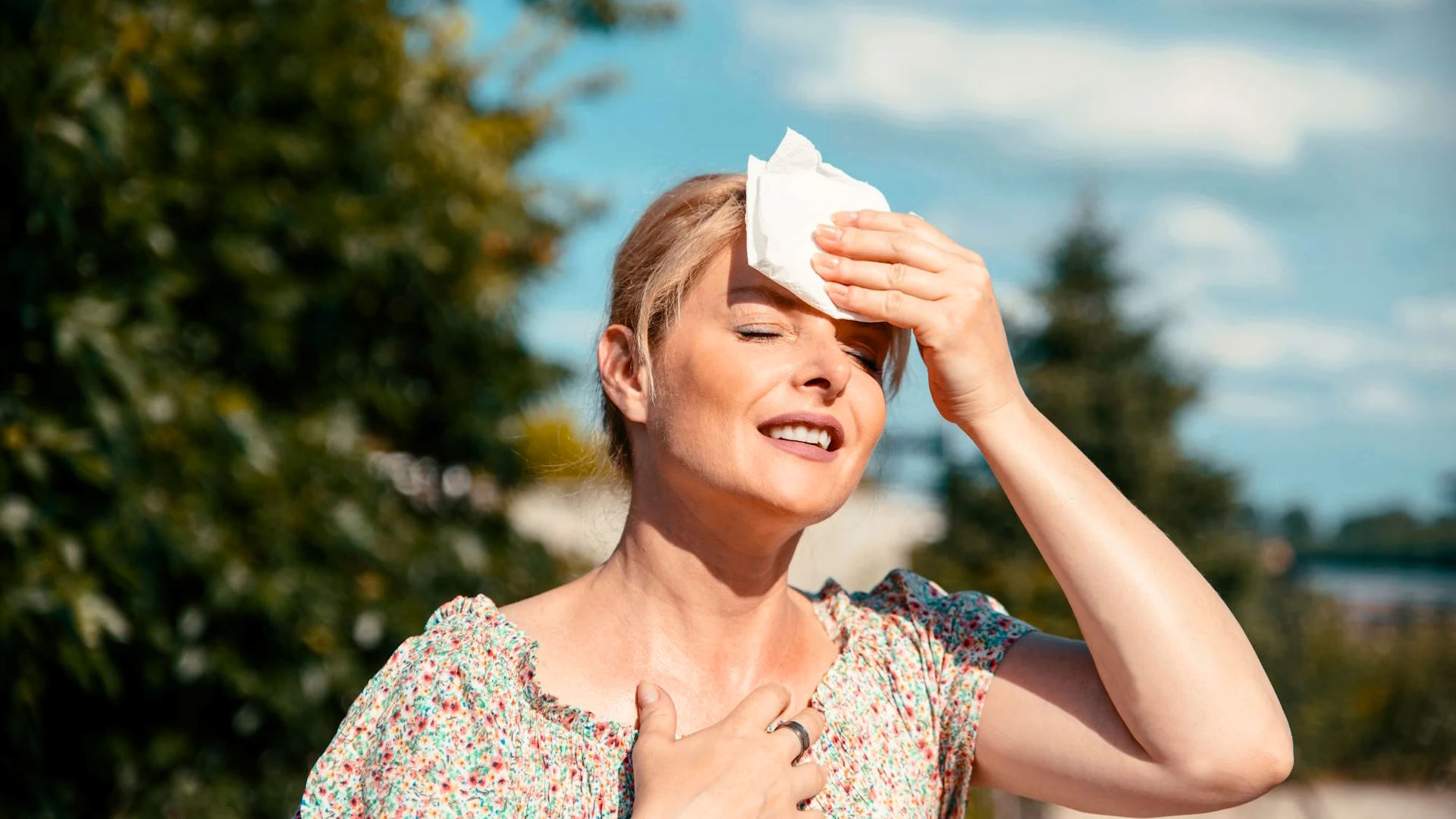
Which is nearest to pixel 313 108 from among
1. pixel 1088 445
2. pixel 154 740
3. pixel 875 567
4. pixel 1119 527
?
pixel 154 740

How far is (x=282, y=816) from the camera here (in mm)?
3432

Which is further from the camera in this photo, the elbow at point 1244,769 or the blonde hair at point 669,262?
the blonde hair at point 669,262

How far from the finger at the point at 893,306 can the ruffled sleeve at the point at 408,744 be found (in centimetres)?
67

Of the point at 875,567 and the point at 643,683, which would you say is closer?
the point at 643,683

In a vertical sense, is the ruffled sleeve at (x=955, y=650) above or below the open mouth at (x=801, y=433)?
below

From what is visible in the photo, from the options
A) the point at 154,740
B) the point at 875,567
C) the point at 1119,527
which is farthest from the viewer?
the point at 875,567

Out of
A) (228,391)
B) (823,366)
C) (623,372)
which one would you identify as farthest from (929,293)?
(228,391)

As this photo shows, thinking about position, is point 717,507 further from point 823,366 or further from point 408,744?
point 408,744

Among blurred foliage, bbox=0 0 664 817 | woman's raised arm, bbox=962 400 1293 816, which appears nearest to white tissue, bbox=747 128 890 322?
woman's raised arm, bbox=962 400 1293 816

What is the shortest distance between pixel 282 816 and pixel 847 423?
2370 millimetres

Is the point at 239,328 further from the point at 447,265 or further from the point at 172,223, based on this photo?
the point at 447,265

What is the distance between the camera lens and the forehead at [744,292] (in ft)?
5.70

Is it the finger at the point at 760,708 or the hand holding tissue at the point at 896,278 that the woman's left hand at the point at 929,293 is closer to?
the hand holding tissue at the point at 896,278

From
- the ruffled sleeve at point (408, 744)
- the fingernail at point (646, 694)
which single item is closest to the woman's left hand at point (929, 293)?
the fingernail at point (646, 694)
